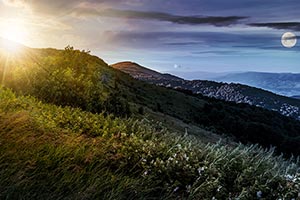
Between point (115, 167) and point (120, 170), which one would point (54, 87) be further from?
point (120, 170)

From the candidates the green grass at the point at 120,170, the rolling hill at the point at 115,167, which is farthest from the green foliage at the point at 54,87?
the green grass at the point at 120,170

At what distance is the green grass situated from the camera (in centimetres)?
533

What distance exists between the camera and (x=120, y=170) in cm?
663

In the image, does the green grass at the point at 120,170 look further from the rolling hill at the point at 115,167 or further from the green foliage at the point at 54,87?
the green foliage at the point at 54,87

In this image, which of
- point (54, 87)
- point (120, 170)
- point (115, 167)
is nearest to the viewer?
point (120, 170)

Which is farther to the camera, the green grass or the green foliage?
the green foliage

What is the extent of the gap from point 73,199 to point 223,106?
397 ft

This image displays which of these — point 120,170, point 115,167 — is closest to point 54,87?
point 115,167

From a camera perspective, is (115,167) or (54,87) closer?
(115,167)

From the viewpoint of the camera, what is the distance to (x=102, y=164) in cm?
652

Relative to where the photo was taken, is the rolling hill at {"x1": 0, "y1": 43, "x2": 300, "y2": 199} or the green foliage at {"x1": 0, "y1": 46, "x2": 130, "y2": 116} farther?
the green foliage at {"x1": 0, "y1": 46, "x2": 130, "y2": 116}

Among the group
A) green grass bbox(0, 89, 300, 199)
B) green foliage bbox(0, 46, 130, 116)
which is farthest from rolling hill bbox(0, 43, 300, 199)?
green foliage bbox(0, 46, 130, 116)

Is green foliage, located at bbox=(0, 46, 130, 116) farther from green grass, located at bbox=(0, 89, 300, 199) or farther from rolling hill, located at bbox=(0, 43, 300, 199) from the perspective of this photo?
green grass, located at bbox=(0, 89, 300, 199)

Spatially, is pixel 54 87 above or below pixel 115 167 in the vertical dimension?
above
